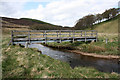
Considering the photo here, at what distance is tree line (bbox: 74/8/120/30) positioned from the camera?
74.2 metres

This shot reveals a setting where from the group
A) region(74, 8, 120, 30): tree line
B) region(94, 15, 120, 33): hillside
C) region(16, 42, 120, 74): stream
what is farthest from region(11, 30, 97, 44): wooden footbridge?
region(74, 8, 120, 30): tree line

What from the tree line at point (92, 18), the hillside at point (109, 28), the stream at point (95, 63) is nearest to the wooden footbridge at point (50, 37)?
the stream at point (95, 63)

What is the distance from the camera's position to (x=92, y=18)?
246ft

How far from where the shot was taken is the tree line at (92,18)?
74188mm

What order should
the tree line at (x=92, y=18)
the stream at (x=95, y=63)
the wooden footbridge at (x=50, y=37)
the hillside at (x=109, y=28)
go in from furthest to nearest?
1. the tree line at (x=92, y=18)
2. the hillside at (x=109, y=28)
3. the wooden footbridge at (x=50, y=37)
4. the stream at (x=95, y=63)

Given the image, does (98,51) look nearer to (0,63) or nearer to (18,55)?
(18,55)

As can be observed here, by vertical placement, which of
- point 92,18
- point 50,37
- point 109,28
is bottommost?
point 50,37

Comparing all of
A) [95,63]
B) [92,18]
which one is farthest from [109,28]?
[95,63]

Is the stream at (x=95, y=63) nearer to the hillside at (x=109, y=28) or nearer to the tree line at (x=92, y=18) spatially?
the hillside at (x=109, y=28)

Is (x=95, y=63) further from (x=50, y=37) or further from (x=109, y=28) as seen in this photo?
(x=109, y=28)

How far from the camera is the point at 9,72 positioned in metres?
6.46

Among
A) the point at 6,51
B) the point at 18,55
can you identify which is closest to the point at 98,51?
the point at 18,55

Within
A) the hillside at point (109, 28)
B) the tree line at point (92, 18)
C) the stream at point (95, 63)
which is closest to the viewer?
the stream at point (95, 63)

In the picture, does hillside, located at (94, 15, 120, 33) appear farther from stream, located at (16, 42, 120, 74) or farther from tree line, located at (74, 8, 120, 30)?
stream, located at (16, 42, 120, 74)
